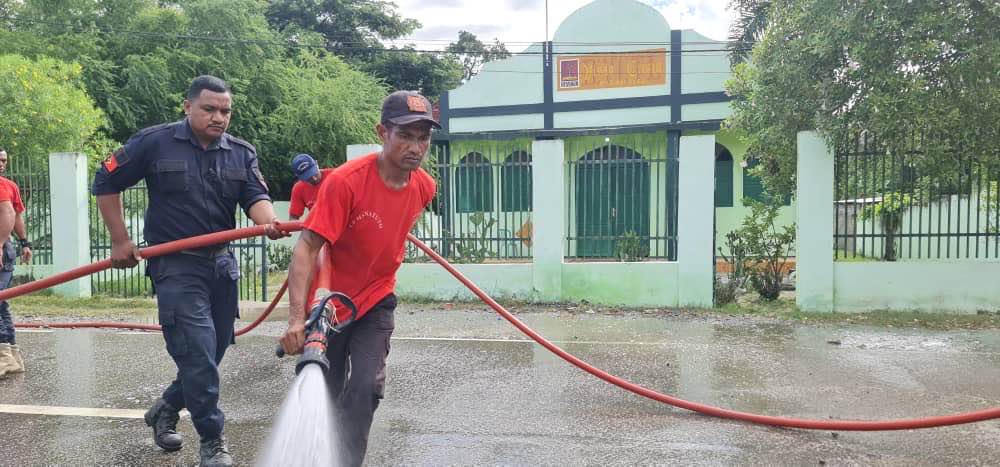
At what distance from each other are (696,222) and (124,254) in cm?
672

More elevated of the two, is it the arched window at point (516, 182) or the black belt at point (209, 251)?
the arched window at point (516, 182)

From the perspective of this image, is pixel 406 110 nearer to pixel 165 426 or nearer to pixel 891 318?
pixel 165 426

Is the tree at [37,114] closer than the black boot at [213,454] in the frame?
No

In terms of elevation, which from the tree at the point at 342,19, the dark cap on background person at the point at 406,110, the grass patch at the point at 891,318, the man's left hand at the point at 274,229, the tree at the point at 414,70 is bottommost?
the grass patch at the point at 891,318

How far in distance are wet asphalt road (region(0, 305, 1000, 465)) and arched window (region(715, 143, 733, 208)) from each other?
969 centimetres

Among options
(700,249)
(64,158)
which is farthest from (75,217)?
(700,249)

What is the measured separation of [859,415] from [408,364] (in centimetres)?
346

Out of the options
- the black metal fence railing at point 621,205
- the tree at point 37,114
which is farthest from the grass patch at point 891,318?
the tree at point 37,114

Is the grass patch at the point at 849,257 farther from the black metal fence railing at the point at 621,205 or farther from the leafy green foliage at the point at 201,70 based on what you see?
the leafy green foliage at the point at 201,70

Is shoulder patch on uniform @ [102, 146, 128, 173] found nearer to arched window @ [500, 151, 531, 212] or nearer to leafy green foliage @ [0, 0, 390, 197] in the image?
arched window @ [500, 151, 531, 212]

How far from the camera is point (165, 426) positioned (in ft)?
12.5

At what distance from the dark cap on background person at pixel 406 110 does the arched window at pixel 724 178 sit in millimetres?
15187

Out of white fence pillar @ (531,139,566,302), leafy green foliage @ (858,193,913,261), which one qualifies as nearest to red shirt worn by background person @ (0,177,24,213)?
white fence pillar @ (531,139,566,302)

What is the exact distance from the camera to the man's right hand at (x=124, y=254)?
11.8 feet
